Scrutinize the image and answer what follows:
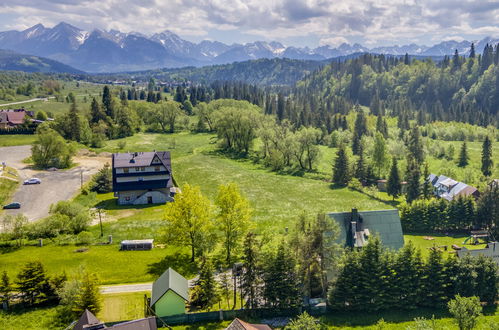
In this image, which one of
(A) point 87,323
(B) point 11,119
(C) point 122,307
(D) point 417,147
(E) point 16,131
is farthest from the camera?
(B) point 11,119

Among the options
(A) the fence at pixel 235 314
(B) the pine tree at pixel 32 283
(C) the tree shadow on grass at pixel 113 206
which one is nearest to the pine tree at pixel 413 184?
(A) the fence at pixel 235 314

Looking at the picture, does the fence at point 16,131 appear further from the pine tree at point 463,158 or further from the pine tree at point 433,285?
the pine tree at point 463,158

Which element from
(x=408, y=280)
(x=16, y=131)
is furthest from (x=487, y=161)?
(x=16, y=131)

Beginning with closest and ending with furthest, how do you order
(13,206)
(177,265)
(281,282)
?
(281,282) → (177,265) → (13,206)

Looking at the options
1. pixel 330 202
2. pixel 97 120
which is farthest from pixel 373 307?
pixel 97 120

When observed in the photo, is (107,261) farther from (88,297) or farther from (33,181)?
(33,181)
